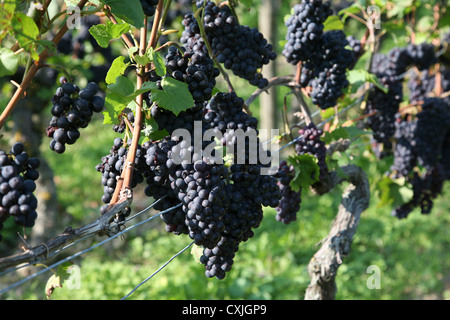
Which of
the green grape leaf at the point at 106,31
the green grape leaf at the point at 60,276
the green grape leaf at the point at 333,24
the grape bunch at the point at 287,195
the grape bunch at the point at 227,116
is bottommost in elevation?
the green grape leaf at the point at 60,276

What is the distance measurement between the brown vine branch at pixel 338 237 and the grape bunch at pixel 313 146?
0.76ft

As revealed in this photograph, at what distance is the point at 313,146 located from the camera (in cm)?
188

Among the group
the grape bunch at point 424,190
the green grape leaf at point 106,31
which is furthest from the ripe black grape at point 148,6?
the grape bunch at point 424,190

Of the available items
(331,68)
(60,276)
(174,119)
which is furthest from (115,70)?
(331,68)

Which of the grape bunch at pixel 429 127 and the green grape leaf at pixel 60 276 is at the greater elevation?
the grape bunch at pixel 429 127

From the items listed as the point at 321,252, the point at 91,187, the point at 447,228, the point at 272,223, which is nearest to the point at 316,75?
the point at 321,252

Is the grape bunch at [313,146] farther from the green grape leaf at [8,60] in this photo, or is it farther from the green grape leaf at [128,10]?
the green grape leaf at [8,60]

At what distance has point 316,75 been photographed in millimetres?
2012

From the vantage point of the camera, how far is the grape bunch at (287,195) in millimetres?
1928

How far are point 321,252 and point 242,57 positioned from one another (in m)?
1.04

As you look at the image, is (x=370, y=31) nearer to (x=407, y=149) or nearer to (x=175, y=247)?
(x=407, y=149)

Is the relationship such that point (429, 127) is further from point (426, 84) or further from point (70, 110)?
point (70, 110)

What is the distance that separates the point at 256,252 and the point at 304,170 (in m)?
2.23

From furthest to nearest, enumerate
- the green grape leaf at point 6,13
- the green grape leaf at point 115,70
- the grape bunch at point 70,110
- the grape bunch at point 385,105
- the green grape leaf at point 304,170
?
1. the grape bunch at point 385,105
2. the green grape leaf at point 304,170
3. the green grape leaf at point 115,70
4. the grape bunch at point 70,110
5. the green grape leaf at point 6,13
